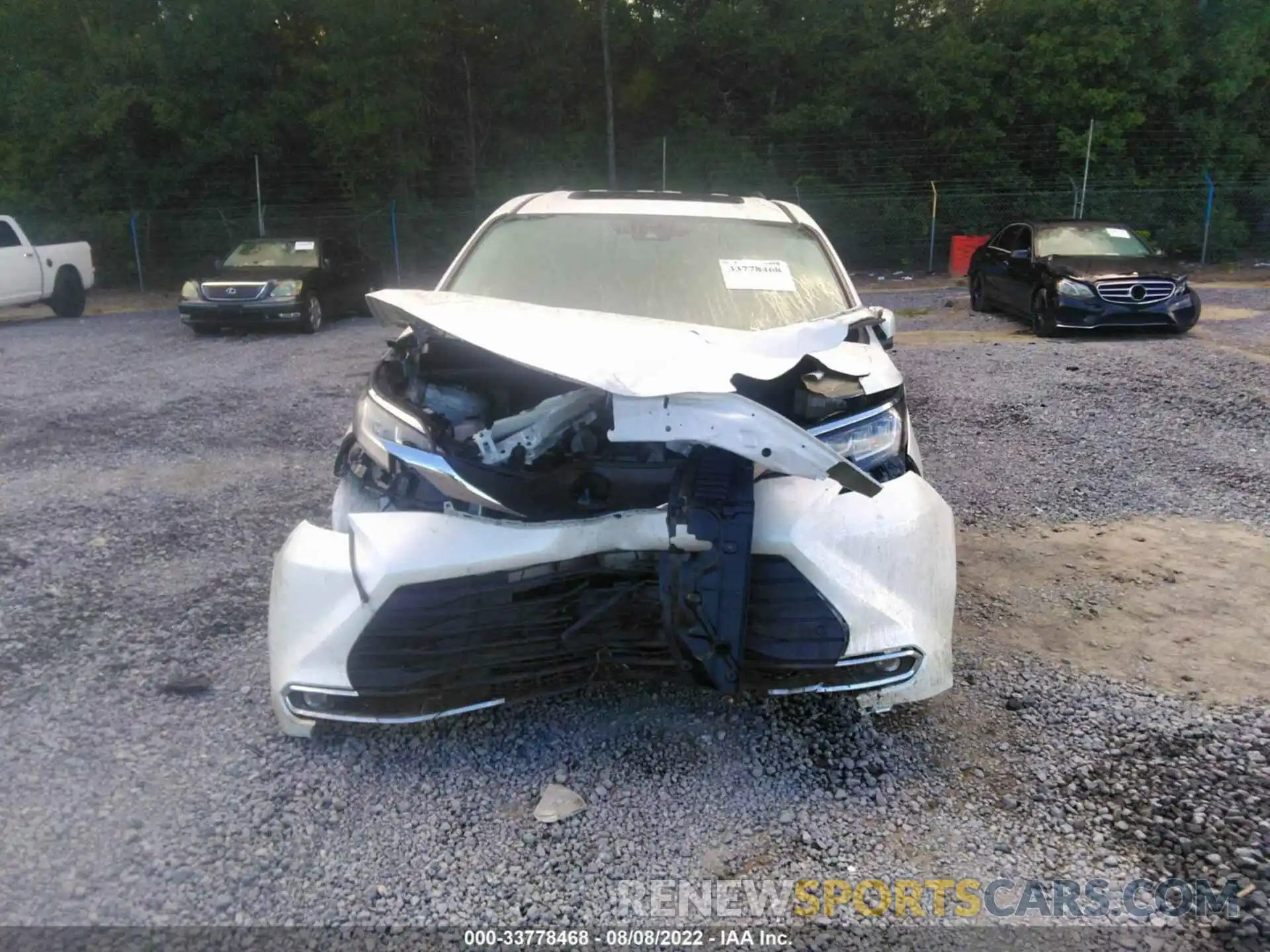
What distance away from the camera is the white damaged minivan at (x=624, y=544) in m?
2.65

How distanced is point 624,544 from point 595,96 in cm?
2304

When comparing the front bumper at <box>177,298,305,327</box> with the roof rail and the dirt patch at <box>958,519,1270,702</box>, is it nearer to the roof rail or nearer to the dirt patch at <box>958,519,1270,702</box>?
the roof rail

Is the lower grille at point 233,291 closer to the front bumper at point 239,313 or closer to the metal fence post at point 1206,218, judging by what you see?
the front bumper at point 239,313

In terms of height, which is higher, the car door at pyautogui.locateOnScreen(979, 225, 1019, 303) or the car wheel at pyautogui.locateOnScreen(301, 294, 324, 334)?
the car door at pyautogui.locateOnScreen(979, 225, 1019, 303)

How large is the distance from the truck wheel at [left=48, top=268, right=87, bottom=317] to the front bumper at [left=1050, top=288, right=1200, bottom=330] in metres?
15.1

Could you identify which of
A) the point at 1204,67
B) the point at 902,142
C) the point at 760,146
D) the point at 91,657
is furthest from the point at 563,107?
the point at 91,657

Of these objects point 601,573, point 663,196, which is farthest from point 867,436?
point 663,196

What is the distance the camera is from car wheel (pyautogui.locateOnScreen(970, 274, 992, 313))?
14.2 meters

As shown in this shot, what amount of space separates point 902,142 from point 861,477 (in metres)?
22.1

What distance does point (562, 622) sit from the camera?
9.12 feet

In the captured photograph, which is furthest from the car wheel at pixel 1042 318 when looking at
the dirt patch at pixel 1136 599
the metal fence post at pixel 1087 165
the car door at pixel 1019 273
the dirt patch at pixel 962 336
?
the metal fence post at pixel 1087 165

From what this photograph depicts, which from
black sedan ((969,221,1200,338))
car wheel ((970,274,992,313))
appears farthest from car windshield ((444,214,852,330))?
car wheel ((970,274,992,313))

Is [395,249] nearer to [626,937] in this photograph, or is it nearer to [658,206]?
[658,206]

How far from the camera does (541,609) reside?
2754 mm
